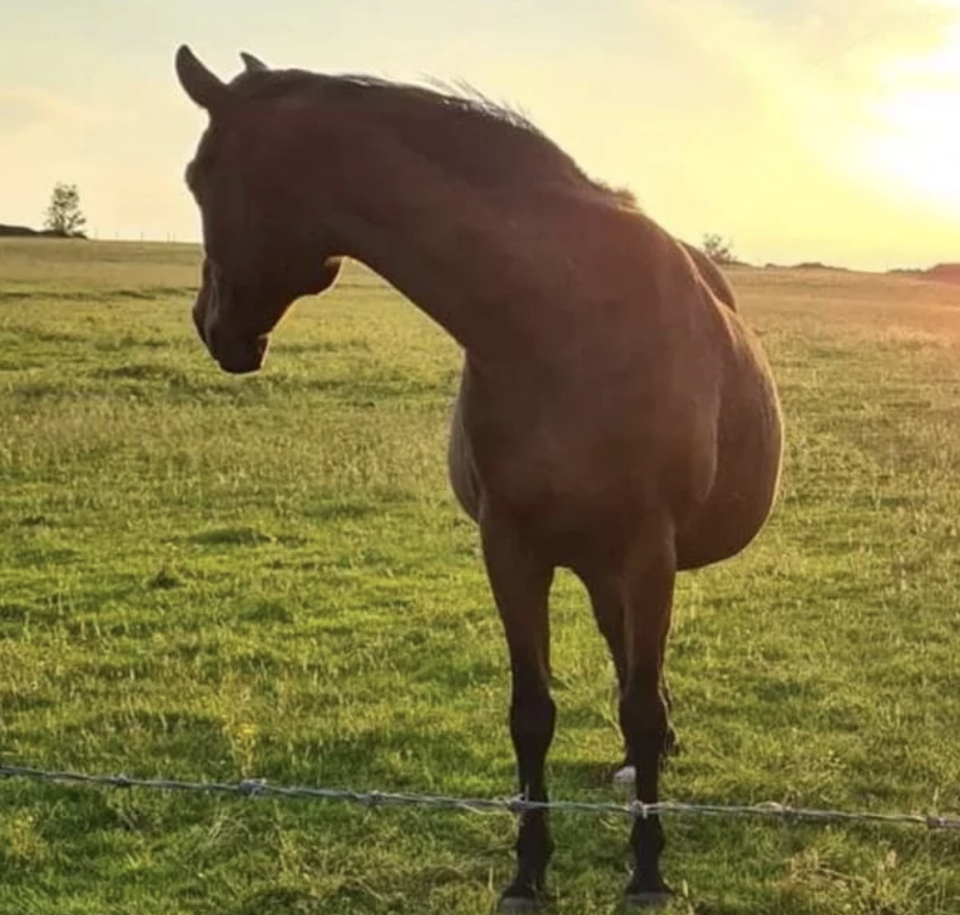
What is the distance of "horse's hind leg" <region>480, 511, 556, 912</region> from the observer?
4332 millimetres

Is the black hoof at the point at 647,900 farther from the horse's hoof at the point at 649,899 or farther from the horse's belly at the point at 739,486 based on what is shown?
the horse's belly at the point at 739,486

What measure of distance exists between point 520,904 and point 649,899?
0.41m

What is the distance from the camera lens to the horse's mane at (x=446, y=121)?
3941 millimetres

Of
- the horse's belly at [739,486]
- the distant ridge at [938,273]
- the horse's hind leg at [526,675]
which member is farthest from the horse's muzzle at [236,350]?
the distant ridge at [938,273]

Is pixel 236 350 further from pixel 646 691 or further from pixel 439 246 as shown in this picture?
pixel 646 691

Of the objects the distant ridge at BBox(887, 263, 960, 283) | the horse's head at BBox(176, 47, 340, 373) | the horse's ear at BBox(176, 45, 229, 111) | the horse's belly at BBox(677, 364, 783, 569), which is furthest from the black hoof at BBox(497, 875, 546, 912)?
the distant ridge at BBox(887, 263, 960, 283)

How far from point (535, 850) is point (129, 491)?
747 centimetres

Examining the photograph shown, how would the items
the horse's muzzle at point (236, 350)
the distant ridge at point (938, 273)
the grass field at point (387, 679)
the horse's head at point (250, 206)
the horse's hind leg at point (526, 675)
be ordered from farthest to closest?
the distant ridge at point (938, 273) → the grass field at point (387, 679) → the horse's hind leg at point (526, 675) → the horse's muzzle at point (236, 350) → the horse's head at point (250, 206)

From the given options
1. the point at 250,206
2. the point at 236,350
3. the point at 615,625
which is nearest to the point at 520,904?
the point at 615,625

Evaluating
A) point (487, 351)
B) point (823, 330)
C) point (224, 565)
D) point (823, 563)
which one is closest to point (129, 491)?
point (224, 565)

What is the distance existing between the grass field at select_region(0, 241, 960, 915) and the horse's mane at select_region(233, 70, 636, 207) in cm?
229

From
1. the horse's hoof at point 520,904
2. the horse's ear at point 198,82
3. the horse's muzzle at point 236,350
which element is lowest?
the horse's hoof at point 520,904

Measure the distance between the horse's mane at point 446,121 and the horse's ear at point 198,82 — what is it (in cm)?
5

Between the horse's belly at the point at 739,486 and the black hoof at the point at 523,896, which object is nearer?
the black hoof at the point at 523,896
